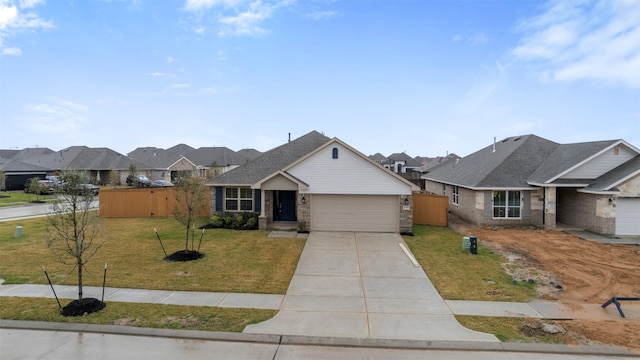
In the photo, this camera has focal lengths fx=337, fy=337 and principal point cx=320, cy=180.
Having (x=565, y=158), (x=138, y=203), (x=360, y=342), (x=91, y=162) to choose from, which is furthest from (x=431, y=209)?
(x=91, y=162)

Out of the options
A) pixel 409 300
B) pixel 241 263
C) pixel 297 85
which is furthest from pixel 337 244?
pixel 297 85

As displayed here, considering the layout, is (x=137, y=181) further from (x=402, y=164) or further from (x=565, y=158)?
(x=402, y=164)

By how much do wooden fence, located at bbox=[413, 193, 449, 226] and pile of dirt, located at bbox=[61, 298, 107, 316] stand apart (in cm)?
1743

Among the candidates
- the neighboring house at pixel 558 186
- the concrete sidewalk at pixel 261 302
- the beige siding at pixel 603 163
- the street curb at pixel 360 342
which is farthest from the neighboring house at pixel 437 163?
the street curb at pixel 360 342

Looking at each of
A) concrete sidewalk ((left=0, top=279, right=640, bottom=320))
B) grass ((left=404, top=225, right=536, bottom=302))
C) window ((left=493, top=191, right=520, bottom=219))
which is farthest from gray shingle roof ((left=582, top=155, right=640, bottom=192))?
concrete sidewalk ((left=0, top=279, right=640, bottom=320))

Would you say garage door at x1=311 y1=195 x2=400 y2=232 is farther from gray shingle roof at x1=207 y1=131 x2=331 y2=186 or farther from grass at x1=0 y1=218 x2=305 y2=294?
gray shingle roof at x1=207 y1=131 x2=331 y2=186

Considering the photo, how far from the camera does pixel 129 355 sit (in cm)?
634

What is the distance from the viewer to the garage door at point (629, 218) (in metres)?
17.0

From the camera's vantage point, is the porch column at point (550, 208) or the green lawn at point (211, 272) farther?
the porch column at point (550, 208)

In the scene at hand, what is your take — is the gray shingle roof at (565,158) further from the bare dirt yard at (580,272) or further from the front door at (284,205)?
the front door at (284,205)

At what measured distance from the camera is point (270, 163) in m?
21.6

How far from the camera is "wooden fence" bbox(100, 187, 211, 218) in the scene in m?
23.0

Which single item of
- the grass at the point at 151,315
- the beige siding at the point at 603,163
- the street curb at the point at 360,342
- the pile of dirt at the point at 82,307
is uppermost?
the beige siding at the point at 603,163

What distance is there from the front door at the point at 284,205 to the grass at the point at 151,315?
11952 mm
